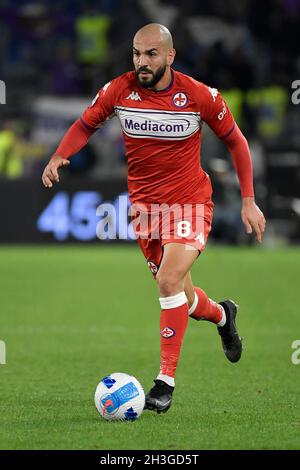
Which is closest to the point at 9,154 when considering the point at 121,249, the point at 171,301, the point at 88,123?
the point at 121,249

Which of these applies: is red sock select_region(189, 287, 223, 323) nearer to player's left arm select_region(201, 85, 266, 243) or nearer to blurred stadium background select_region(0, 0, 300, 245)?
player's left arm select_region(201, 85, 266, 243)

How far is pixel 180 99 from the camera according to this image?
6.88m

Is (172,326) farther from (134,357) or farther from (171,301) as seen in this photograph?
(134,357)

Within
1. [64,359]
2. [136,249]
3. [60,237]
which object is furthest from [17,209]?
[64,359]

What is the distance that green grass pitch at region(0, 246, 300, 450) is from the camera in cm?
579

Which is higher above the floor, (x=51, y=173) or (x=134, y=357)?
(x=51, y=173)

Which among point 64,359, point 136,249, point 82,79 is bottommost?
point 136,249

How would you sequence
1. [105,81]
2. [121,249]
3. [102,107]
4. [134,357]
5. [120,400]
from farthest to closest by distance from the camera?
[105,81] < [121,249] < [134,357] < [102,107] < [120,400]

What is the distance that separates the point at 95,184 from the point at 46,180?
1334 centimetres

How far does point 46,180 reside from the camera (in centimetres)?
681

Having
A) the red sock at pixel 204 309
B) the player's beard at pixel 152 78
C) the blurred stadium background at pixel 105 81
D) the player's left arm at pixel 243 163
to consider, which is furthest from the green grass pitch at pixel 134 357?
the blurred stadium background at pixel 105 81

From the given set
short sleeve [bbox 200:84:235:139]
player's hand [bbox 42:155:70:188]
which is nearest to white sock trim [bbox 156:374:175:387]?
player's hand [bbox 42:155:70:188]

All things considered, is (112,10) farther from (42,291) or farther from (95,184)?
(42,291)

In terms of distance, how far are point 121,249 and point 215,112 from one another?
13.7 meters
